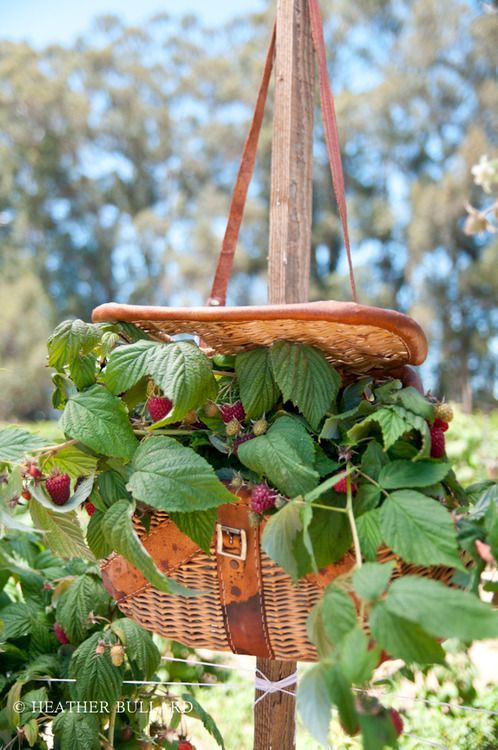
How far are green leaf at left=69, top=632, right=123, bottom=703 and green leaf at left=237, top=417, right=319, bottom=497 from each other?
1.37 feet

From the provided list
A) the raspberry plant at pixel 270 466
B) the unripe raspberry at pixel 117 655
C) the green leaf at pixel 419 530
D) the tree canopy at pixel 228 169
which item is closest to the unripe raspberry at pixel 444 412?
the raspberry plant at pixel 270 466

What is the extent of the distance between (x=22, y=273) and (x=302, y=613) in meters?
13.9

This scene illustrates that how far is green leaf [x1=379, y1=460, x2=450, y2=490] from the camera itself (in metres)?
0.63

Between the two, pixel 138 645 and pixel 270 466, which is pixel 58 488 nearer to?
pixel 270 466

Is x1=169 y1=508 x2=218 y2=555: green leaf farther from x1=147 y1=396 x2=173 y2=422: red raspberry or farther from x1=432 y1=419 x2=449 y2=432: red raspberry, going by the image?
x1=432 y1=419 x2=449 y2=432: red raspberry

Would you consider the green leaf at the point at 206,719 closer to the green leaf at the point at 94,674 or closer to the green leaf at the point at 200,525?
the green leaf at the point at 94,674

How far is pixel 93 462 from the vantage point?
720mm

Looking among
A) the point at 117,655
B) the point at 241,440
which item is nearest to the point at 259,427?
the point at 241,440

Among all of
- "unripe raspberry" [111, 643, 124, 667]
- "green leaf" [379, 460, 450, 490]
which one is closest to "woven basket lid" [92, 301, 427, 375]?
"green leaf" [379, 460, 450, 490]

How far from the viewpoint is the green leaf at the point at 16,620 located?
1060mm

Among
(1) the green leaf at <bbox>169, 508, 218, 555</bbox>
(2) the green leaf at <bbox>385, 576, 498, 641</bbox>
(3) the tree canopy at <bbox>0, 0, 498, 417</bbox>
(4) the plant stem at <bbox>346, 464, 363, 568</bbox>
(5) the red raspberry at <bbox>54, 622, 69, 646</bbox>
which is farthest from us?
(3) the tree canopy at <bbox>0, 0, 498, 417</bbox>

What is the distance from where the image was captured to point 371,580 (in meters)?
0.51

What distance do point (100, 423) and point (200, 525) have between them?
137mm

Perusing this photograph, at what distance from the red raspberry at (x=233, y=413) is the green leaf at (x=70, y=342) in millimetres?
151
